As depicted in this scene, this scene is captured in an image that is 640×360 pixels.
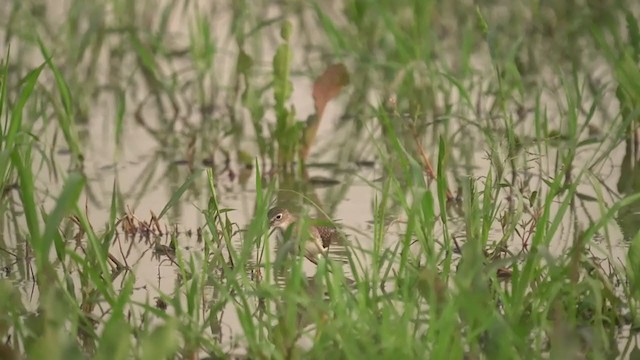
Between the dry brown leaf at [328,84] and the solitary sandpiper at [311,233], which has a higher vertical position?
the dry brown leaf at [328,84]

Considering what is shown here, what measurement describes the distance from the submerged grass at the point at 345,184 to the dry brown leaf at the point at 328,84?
2.4 inches

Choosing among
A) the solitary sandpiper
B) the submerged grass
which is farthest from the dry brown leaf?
the solitary sandpiper

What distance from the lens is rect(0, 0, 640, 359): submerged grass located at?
8.44ft

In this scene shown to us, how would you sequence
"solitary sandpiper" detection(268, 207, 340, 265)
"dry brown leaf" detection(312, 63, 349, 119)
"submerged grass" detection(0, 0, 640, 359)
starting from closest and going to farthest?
1. "submerged grass" detection(0, 0, 640, 359)
2. "solitary sandpiper" detection(268, 207, 340, 265)
3. "dry brown leaf" detection(312, 63, 349, 119)

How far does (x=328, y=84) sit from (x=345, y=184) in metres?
0.35

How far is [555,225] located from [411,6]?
9.67 feet

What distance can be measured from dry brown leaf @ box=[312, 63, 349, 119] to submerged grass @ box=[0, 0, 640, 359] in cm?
6

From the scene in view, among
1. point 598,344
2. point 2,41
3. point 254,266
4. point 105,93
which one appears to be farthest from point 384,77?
point 598,344

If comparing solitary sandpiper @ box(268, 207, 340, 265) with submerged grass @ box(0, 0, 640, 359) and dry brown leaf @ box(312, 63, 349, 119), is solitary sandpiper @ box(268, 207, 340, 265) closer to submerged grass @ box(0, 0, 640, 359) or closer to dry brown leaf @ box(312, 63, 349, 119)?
submerged grass @ box(0, 0, 640, 359)

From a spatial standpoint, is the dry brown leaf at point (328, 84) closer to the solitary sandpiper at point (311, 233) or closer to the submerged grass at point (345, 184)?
the submerged grass at point (345, 184)

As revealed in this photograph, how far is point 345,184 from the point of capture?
4.22 m

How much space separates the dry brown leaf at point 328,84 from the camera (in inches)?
174

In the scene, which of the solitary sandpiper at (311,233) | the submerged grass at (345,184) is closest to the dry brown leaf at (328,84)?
the submerged grass at (345,184)

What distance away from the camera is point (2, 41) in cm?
577
